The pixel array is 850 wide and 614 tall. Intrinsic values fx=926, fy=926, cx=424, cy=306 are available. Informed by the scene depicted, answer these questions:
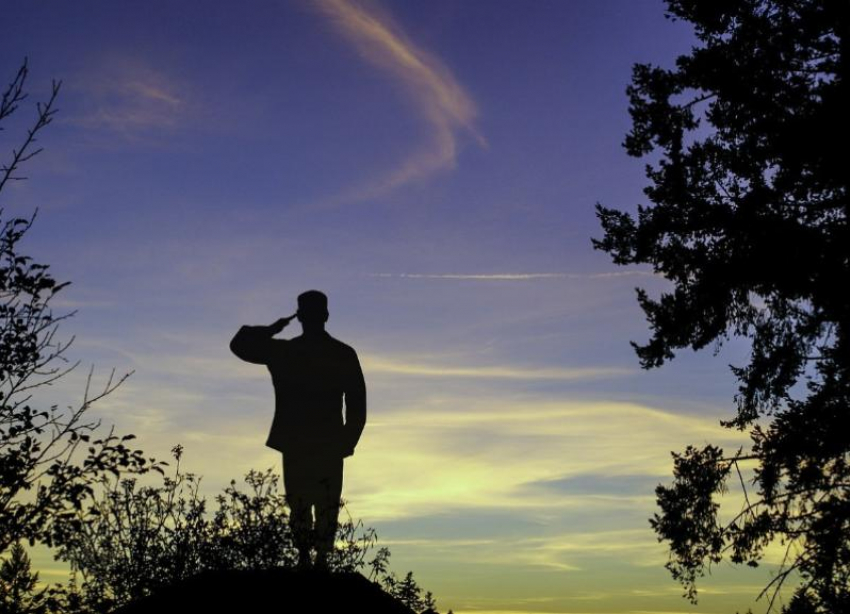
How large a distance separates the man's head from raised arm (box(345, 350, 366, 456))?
789 mm

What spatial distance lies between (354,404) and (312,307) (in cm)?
163

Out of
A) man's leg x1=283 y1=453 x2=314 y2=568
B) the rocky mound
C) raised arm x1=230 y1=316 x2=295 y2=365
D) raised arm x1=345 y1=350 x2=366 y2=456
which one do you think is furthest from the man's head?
the rocky mound

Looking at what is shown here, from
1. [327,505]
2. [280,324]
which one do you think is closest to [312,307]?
[280,324]

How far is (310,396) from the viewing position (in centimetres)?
1402

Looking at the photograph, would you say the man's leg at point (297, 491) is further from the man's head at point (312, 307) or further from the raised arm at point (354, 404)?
the man's head at point (312, 307)

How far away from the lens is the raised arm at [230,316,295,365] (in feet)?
46.1

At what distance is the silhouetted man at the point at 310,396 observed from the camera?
13.9m

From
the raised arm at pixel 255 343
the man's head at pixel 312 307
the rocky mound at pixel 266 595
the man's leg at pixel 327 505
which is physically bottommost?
the rocky mound at pixel 266 595

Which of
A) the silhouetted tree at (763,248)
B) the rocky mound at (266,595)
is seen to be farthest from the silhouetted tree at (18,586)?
the silhouetted tree at (763,248)

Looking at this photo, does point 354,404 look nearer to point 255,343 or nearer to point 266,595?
point 255,343

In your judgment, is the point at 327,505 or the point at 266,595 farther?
the point at 327,505

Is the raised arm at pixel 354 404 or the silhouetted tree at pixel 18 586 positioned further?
the raised arm at pixel 354 404

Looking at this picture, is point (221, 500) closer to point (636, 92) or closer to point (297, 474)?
point (297, 474)

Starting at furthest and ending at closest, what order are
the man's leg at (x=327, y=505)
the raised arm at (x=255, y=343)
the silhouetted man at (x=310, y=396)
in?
1. the raised arm at (x=255, y=343)
2. the silhouetted man at (x=310, y=396)
3. the man's leg at (x=327, y=505)
